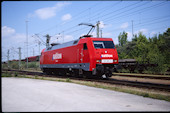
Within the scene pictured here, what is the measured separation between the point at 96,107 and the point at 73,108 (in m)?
0.81

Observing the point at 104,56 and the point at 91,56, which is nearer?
the point at 91,56

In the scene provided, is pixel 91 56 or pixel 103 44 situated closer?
pixel 91 56

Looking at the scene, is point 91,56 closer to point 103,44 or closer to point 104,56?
point 104,56

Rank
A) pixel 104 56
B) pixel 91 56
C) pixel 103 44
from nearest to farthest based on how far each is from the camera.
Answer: pixel 91 56 < pixel 104 56 < pixel 103 44

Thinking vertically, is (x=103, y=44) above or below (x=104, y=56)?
above

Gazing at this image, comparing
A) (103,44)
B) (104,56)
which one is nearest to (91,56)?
(104,56)

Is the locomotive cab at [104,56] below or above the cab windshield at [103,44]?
below

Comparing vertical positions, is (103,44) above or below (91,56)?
above

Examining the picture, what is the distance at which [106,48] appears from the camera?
16.2m

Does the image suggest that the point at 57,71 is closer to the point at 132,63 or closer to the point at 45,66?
the point at 45,66

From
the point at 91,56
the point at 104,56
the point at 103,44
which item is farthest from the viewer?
the point at 103,44

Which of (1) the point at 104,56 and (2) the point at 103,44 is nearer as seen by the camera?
(1) the point at 104,56

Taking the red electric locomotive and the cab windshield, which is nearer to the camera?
the red electric locomotive

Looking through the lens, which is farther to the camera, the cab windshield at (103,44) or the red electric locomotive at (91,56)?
the cab windshield at (103,44)
